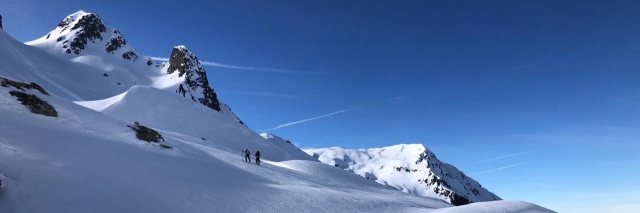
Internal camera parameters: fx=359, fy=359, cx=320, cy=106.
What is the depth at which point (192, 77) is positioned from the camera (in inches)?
5851

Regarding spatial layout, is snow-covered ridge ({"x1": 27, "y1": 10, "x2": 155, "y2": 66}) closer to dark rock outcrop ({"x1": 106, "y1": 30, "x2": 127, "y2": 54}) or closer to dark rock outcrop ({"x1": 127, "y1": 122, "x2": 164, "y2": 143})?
dark rock outcrop ({"x1": 106, "y1": 30, "x2": 127, "y2": 54})

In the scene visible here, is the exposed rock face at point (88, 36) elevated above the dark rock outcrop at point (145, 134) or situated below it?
above

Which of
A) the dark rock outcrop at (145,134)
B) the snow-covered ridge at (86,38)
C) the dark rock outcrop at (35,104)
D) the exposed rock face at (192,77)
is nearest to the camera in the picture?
the dark rock outcrop at (35,104)

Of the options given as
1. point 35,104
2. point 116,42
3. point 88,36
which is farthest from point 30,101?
point 88,36

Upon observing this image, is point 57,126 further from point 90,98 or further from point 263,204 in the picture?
point 90,98

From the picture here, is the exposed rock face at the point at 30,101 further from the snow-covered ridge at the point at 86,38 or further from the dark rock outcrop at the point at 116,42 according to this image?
the dark rock outcrop at the point at 116,42

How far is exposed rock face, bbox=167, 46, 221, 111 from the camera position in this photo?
136212 mm

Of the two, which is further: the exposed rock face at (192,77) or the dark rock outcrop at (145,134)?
the exposed rock face at (192,77)

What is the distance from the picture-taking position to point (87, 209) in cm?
1235

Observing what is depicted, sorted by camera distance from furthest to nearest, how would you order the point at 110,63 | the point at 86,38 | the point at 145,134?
1. the point at 86,38
2. the point at 110,63
3. the point at 145,134

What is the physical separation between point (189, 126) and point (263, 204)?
57.2 m

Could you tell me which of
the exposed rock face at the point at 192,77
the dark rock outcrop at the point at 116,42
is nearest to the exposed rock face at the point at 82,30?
the dark rock outcrop at the point at 116,42

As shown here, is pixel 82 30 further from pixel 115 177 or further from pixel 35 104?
pixel 115 177

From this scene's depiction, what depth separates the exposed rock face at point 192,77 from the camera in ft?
447
